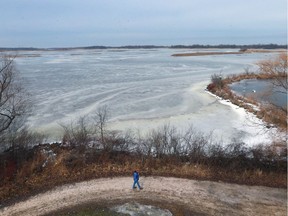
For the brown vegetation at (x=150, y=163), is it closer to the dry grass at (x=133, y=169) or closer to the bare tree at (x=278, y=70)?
the dry grass at (x=133, y=169)

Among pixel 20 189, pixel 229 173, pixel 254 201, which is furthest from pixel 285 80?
pixel 20 189

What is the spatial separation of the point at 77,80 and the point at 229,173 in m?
27.7

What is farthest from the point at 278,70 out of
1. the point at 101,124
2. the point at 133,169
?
the point at 101,124

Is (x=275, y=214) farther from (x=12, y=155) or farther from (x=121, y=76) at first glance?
(x=121, y=76)

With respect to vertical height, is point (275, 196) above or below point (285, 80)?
below

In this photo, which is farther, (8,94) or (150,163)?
(8,94)

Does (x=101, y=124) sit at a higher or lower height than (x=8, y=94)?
lower

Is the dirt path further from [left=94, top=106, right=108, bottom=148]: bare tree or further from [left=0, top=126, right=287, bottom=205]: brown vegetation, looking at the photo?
[left=94, top=106, right=108, bottom=148]: bare tree

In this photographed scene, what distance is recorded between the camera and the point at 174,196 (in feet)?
46.0

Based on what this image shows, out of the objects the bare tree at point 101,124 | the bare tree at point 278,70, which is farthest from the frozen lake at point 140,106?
the bare tree at point 278,70

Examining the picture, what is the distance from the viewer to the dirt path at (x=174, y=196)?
43.1 ft

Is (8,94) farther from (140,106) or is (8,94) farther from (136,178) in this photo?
(140,106)

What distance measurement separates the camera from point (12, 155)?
56.5ft

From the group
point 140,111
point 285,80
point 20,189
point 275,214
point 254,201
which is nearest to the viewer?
point 275,214
